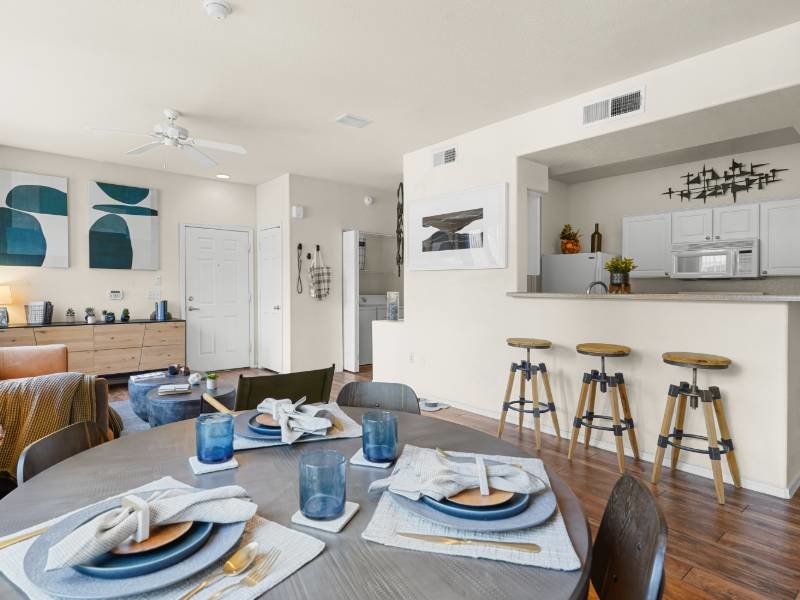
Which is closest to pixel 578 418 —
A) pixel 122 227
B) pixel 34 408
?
pixel 34 408

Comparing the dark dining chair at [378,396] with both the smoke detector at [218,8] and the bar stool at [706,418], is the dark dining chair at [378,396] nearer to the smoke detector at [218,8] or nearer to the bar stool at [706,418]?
the bar stool at [706,418]

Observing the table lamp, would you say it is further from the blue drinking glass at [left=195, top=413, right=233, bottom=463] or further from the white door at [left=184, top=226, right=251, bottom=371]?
the blue drinking glass at [left=195, top=413, right=233, bottom=463]

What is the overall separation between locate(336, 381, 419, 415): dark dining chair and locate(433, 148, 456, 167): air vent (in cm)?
321

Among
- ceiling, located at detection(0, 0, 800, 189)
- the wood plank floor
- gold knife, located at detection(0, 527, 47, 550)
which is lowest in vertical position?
the wood plank floor

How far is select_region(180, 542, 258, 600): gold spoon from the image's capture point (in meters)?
0.67

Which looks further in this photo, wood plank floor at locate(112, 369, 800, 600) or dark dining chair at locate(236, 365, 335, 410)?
dark dining chair at locate(236, 365, 335, 410)

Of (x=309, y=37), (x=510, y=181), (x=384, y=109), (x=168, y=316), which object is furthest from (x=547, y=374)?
(x=168, y=316)

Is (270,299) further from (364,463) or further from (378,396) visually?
(364,463)

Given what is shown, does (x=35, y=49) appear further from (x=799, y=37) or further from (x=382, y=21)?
(x=799, y=37)

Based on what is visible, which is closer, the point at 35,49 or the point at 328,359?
the point at 35,49

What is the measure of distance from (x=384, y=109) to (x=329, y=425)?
321 cm

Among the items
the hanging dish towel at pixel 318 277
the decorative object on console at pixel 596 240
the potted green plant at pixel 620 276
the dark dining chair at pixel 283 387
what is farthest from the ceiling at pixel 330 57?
the decorative object on console at pixel 596 240

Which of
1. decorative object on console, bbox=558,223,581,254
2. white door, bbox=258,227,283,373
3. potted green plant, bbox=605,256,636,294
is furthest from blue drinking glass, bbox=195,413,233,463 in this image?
white door, bbox=258,227,283,373

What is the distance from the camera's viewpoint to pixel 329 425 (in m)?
1.33
